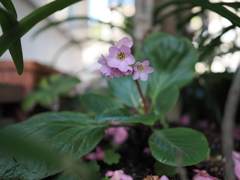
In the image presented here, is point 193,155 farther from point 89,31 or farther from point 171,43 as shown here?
point 89,31

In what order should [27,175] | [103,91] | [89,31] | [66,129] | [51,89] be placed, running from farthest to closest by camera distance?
[89,31] → [103,91] → [51,89] → [66,129] → [27,175]

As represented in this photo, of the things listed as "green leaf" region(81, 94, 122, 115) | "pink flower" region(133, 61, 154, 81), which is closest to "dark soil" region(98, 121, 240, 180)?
"green leaf" region(81, 94, 122, 115)

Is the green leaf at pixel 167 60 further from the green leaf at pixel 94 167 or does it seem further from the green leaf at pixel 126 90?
the green leaf at pixel 94 167

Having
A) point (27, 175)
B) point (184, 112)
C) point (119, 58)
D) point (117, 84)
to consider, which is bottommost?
point (184, 112)

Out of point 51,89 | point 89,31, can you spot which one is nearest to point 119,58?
point 51,89

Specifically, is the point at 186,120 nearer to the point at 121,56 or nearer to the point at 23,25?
the point at 121,56

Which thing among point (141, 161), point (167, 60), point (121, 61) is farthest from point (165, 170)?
point (167, 60)
